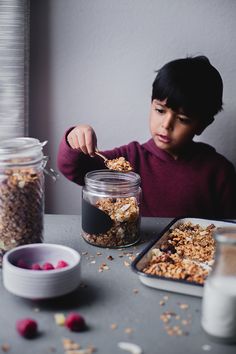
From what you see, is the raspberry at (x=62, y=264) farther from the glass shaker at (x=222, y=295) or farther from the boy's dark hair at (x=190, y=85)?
the boy's dark hair at (x=190, y=85)

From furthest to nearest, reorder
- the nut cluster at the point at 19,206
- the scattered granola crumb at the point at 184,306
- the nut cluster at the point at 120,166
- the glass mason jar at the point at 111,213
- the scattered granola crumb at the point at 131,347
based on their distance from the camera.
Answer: the nut cluster at the point at 120,166 < the glass mason jar at the point at 111,213 < the nut cluster at the point at 19,206 < the scattered granola crumb at the point at 184,306 < the scattered granola crumb at the point at 131,347

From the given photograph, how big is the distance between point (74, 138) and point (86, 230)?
1.12 feet

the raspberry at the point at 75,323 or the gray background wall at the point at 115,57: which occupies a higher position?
the gray background wall at the point at 115,57

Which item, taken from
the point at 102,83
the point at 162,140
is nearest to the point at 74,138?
the point at 162,140

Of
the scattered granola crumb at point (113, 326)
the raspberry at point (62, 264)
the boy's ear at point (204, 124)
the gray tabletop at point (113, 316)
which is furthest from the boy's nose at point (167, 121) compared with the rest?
the scattered granola crumb at point (113, 326)

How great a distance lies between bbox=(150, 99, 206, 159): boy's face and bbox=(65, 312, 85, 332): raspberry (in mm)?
870

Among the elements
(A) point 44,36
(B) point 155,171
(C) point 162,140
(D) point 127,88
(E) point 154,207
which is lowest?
(E) point 154,207

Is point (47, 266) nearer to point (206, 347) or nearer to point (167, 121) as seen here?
point (206, 347)

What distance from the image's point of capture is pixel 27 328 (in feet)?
2.41

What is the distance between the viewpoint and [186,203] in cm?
167

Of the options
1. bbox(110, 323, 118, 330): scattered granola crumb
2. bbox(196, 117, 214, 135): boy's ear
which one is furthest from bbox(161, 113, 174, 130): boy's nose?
bbox(110, 323, 118, 330): scattered granola crumb

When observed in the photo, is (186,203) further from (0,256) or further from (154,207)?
(0,256)

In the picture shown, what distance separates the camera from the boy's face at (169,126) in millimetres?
1531

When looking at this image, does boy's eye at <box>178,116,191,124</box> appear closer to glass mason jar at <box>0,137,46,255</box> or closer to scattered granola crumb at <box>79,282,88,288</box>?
glass mason jar at <box>0,137,46,255</box>
